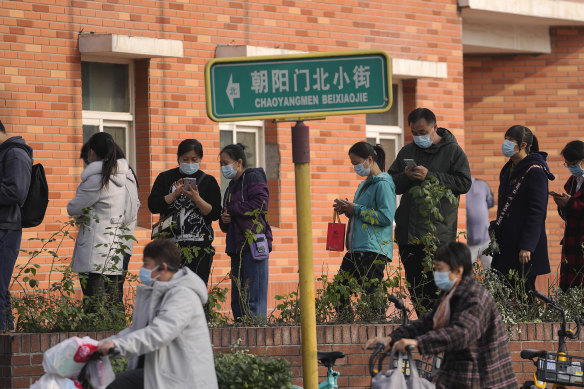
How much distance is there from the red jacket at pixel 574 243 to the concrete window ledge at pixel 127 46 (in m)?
5.01

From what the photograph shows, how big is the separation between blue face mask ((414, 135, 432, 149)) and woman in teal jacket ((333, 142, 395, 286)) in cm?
37

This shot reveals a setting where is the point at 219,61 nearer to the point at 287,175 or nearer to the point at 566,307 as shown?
the point at 566,307

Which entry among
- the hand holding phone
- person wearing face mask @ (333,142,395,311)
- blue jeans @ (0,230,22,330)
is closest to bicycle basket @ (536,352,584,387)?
person wearing face mask @ (333,142,395,311)

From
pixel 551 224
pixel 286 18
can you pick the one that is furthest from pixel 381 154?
pixel 551 224

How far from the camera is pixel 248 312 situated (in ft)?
30.6

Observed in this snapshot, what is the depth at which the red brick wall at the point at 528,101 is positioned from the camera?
59.2 ft

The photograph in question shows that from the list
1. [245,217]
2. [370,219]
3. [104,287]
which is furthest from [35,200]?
[370,219]

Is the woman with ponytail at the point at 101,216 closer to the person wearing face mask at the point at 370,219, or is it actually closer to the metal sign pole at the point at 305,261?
the person wearing face mask at the point at 370,219

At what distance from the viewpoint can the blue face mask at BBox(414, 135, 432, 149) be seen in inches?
380

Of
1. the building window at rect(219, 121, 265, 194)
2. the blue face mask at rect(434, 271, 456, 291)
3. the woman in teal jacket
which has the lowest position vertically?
the blue face mask at rect(434, 271, 456, 291)

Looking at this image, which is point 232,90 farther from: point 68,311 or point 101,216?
point 101,216

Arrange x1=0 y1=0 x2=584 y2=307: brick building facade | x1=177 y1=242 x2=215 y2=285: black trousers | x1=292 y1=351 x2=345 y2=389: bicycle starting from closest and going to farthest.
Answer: x1=292 y1=351 x2=345 y2=389: bicycle
x1=177 y1=242 x2=215 y2=285: black trousers
x1=0 y1=0 x2=584 y2=307: brick building facade

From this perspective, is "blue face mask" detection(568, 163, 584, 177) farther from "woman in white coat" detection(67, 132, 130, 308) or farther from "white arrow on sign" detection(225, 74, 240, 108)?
"white arrow on sign" detection(225, 74, 240, 108)

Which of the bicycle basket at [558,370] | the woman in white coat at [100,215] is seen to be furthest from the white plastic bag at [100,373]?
the woman in white coat at [100,215]
